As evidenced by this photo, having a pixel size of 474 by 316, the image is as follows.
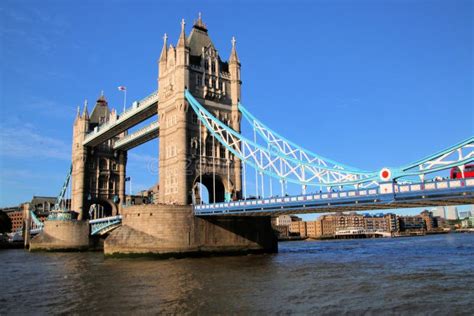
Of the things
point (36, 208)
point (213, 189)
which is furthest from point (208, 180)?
point (36, 208)

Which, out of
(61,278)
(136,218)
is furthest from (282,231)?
(61,278)

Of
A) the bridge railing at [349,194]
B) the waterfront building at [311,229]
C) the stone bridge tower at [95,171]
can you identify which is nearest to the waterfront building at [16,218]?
the stone bridge tower at [95,171]

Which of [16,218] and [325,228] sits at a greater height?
[16,218]

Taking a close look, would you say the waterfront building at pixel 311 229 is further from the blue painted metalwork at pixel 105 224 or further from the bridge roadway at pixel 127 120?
the blue painted metalwork at pixel 105 224

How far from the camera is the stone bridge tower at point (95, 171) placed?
80562 millimetres

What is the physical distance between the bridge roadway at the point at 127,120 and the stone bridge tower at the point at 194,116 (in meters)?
4.22

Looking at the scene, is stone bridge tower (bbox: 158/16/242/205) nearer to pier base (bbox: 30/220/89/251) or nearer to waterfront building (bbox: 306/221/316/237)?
pier base (bbox: 30/220/89/251)

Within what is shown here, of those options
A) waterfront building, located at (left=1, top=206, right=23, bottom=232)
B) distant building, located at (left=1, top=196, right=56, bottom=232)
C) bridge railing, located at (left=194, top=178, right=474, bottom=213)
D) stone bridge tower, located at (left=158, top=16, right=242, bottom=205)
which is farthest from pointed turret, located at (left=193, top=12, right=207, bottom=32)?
waterfront building, located at (left=1, top=206, right=23, bottom=232)

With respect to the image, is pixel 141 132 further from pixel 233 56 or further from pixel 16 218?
Result: pixel 16 218

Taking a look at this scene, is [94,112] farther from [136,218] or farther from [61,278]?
[61,278]

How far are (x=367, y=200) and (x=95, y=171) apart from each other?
60.5 m

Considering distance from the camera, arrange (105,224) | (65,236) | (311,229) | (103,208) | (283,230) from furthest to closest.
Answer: (311,229), (283,230), (103,208), (65,236), (105,224)

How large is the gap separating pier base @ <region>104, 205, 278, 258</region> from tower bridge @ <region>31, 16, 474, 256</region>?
0.33 feet

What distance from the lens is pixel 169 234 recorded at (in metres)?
44.5
